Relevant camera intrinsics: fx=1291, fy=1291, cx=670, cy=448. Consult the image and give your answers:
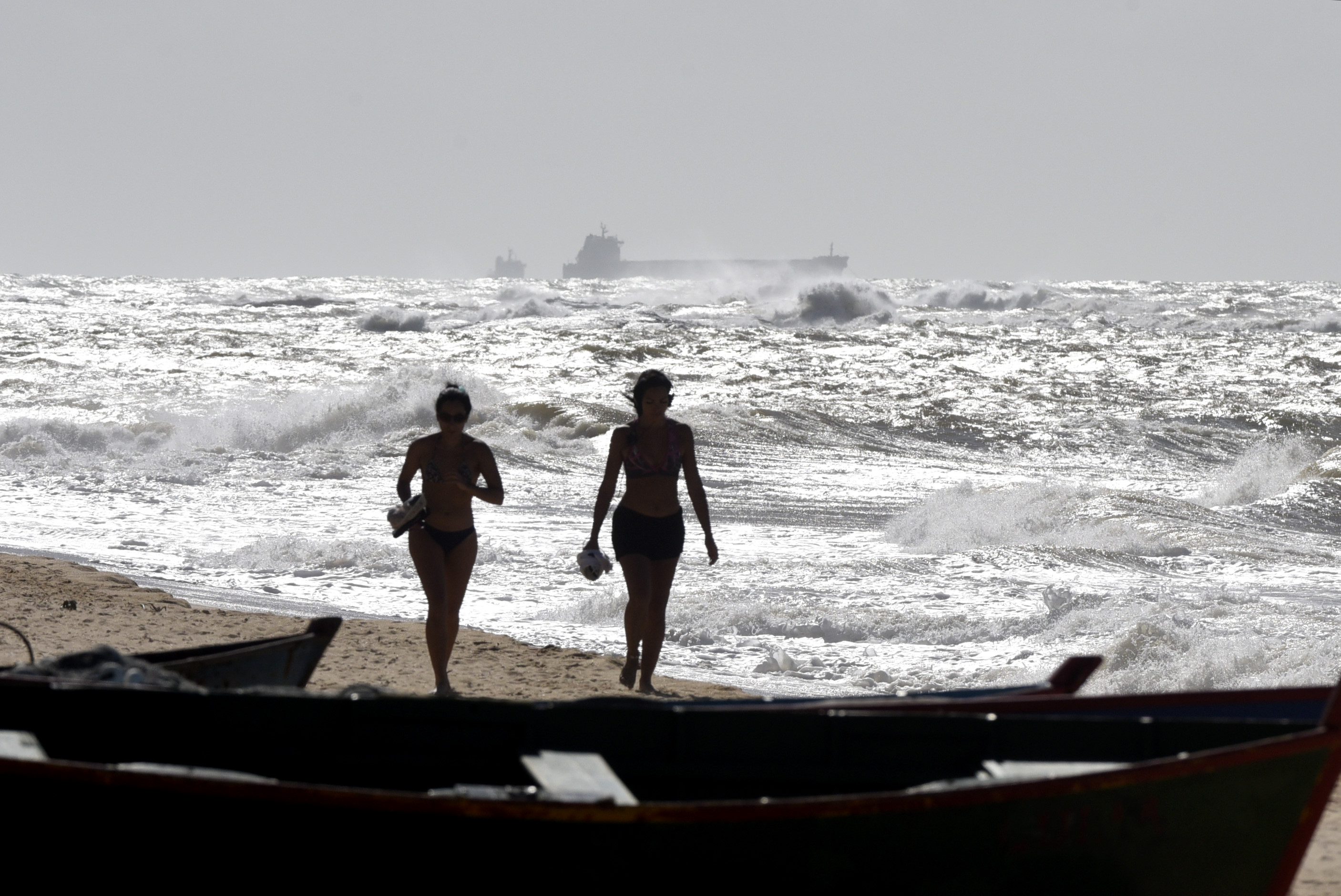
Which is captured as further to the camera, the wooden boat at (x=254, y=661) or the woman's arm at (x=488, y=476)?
the woman's arm at (x=488, y=476)

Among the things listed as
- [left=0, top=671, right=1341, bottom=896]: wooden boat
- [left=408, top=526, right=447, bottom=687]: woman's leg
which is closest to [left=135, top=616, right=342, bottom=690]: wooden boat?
[left=0, top=671, right=1341, bottom=896]: wooden boat

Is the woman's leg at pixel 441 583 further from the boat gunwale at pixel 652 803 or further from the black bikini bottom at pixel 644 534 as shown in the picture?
the boat gunwale at pixel 652 803

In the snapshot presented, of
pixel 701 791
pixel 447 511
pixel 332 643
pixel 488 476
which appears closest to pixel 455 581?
pixel 447 511

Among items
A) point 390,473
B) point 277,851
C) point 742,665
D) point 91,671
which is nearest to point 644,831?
point 277,851

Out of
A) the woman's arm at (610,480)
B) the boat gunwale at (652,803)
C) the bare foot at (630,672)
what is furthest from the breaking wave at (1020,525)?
the boat gunwale at (652,803)

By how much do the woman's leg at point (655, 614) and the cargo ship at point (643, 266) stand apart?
446ft

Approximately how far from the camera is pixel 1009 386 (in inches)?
1150

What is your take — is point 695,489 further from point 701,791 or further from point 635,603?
point 701,791

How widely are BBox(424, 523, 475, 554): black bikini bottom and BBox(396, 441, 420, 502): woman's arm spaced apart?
253 millimetres

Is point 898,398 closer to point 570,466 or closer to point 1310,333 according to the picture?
point 570,466

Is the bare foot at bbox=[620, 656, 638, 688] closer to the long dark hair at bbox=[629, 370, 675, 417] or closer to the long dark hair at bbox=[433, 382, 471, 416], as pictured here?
the long dark hair at bbox=[629, 370, 675, 417]

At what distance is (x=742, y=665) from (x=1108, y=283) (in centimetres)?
9294

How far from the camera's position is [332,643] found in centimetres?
780

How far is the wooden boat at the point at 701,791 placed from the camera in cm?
297
